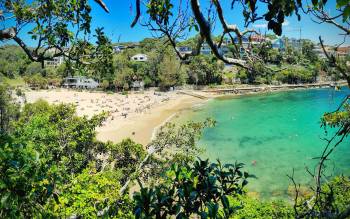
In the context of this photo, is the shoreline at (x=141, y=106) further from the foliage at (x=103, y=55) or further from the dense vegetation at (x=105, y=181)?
the foliage at (x=103, y=55)

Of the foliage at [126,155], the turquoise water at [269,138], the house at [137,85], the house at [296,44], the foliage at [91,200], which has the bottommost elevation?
the turquoise water at [269,138]

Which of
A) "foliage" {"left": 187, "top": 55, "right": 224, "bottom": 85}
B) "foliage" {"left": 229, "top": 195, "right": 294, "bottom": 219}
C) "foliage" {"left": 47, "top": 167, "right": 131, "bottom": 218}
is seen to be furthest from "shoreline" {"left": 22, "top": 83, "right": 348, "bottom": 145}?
"foliage" {"left": 47, "top": 167, "right": 131, "bottom": 218}

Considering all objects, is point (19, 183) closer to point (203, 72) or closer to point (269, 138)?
point (269, 138)

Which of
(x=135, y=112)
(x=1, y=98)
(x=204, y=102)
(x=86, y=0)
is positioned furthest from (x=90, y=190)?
(x=204, y=102)

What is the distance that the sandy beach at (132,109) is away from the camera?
33531 millimetres

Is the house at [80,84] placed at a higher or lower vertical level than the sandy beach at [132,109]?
higher

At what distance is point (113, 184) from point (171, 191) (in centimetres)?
633

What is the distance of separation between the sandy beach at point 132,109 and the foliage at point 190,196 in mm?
26628

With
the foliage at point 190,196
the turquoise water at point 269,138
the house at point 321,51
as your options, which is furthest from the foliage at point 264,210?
the foliage at point 190,196

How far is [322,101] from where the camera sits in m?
61.1

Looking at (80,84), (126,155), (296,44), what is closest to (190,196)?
(296,44)

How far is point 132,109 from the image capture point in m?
48.0

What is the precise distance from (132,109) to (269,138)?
22812 mm

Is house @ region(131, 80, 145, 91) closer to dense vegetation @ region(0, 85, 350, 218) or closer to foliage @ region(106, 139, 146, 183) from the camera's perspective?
dense vegetation @ region(0, 85, 350, 218)
